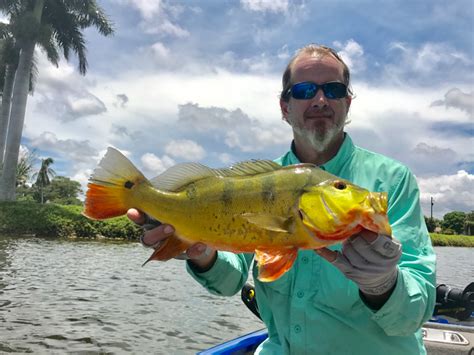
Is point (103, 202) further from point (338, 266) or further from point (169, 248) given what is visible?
point (338, 266)

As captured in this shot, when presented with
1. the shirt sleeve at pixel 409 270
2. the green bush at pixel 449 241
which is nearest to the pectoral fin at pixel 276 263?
the shirt sleeve at pixel 409 270

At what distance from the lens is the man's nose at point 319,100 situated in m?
2.63

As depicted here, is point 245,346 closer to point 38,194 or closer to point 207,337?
point 207,337

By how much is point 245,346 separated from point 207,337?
4.12 meters

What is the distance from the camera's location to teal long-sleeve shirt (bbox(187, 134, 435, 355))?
2.11m

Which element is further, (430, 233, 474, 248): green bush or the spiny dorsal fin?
(430, 233, 474, 248): green bush

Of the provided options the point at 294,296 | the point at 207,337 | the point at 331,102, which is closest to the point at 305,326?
the point at 294,296

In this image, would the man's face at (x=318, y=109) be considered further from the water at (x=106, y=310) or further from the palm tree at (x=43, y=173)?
the palm tree at (x=43, y=173)

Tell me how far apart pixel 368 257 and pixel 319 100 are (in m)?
1.21

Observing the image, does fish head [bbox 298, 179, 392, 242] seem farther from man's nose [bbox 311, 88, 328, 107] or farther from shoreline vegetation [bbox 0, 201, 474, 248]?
shoreline vegetation [bbox 0, 201, 474, 248]

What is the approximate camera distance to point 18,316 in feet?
28.3

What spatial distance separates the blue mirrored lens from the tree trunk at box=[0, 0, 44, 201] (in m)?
28.7

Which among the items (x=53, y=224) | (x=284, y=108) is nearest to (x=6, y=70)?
(x=53, y=224)

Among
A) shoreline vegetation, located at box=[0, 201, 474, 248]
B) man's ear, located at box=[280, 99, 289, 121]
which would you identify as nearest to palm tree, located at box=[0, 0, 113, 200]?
shoreline vegetation, located at box=[0, 201, 474, 248]
